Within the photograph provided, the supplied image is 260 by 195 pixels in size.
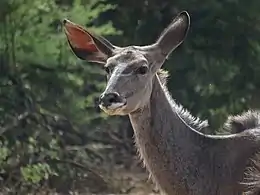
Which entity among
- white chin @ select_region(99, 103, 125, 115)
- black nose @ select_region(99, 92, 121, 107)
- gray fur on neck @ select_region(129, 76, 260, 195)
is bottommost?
gray fur on neck @ select_region(129, 76, 260, 195)

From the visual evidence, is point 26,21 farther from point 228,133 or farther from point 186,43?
point 228,133

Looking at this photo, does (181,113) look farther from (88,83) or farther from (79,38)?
(88,83)

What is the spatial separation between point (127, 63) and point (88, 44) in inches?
27.4

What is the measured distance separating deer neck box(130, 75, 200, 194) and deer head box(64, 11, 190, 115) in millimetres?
118

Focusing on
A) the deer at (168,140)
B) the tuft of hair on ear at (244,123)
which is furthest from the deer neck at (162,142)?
the tuft of hair on ear at (244,123)

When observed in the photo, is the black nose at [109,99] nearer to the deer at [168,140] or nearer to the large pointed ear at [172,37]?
the deer at [168,140]

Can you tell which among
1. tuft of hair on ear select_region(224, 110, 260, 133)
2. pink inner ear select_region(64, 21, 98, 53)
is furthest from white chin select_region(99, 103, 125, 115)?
tuft of hair on ear select_region(224, 110, 260, 133)

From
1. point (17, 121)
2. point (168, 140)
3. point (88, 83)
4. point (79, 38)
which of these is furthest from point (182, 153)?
point (88, 83)

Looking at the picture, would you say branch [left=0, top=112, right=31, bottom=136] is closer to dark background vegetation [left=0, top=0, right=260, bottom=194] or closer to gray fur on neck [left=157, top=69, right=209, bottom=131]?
dark background vegetation [left=0, top=0, right=260, bottom=194]

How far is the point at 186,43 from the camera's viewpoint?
44.5 feet

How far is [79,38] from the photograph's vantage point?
760 centimetres

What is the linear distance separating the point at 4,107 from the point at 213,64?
343 cm

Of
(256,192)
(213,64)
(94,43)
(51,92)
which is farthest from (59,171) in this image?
(256,192)

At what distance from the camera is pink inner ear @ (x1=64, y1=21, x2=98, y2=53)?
→ 7500 millimetres
